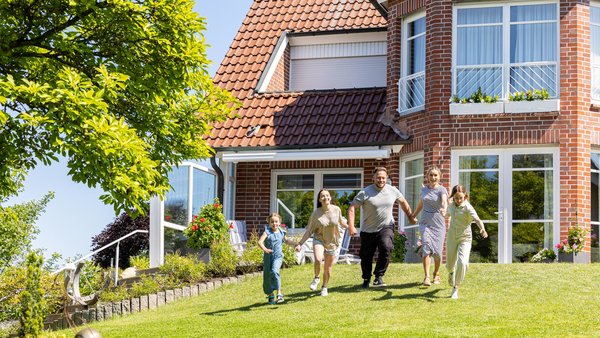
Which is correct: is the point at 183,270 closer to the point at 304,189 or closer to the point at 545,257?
the point at 304,189

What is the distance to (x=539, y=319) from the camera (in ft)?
48.6

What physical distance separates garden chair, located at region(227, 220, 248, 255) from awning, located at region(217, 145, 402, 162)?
1586mm

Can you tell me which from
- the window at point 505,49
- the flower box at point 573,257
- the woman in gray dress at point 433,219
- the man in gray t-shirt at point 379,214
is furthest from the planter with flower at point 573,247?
the man in gray t-shirt at point 379,214

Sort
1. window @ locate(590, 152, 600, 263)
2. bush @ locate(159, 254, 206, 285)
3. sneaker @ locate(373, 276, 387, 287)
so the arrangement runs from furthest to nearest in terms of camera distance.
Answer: window @ locate(590, 152, 600, 263), bush @ locate(159, 254, 206, 285), sneaker @ locate(373, 276, 387, 287)

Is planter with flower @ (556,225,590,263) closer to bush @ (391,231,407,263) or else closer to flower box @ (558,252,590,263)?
flower box @ (558,252,590,263)

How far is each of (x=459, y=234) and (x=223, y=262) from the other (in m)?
6.44

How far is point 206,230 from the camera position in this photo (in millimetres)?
22719

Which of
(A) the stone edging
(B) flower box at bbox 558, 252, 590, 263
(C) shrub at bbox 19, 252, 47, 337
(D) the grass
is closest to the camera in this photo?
(D) the grass

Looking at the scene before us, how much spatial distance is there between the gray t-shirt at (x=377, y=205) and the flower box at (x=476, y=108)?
6304 mm

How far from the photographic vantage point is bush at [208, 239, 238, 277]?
71.1 ft

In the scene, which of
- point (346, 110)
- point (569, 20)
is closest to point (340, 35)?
point (346, 110)

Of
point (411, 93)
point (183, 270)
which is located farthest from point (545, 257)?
point (183, 270)

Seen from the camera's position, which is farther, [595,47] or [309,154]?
[309,154]

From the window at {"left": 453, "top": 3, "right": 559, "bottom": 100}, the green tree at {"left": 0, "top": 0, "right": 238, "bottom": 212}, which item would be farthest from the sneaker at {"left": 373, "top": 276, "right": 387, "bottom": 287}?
the window at {"left": 453, "top": 3, "right": 559, "bottom": 100}
